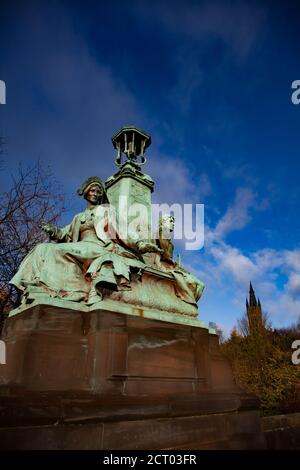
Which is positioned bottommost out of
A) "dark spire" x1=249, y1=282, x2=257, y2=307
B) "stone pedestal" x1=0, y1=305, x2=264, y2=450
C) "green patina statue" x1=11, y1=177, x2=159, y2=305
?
"stone pedestal" x1=0, y1=305, x2=264, y2=450

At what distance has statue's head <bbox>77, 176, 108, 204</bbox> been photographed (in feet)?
20.1

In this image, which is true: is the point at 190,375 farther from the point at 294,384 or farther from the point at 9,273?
the point at 294,384

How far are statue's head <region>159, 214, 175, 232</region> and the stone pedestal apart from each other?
7.12 feet

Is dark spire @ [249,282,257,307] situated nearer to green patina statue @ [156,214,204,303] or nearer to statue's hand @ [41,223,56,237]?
green patina statue @ [156,214,204,303]

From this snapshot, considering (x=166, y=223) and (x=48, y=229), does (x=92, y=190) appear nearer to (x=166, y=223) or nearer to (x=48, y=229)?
(x=48, y=229)

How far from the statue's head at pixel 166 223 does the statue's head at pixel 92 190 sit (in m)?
1.34

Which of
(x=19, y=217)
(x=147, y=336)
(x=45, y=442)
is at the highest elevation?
(x=19, y=217)

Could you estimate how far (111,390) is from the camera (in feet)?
12.7

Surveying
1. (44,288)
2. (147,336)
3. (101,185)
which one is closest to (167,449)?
(147,336)

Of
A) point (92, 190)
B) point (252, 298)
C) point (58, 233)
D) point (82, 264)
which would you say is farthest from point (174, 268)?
point (252, 298)

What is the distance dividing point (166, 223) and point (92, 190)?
1662 millimetres

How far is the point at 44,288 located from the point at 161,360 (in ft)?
6.49
